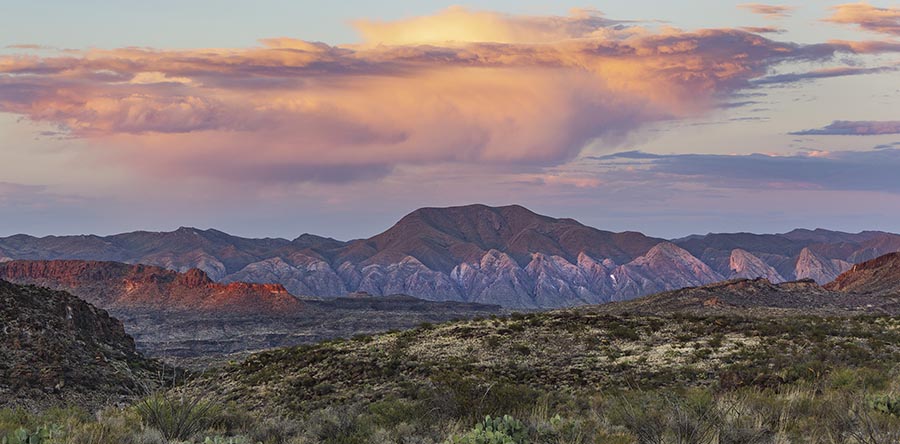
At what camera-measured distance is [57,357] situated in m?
37.9

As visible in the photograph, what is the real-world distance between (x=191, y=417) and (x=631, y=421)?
8448mm

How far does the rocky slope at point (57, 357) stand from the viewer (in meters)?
33.6

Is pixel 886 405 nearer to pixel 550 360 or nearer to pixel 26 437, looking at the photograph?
pixel 26 437

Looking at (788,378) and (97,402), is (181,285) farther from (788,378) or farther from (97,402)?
(788,378)

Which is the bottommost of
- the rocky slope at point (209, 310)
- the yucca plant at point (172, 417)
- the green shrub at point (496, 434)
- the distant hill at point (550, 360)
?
the rocky slope at point (209, 310)

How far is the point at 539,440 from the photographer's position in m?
12.3

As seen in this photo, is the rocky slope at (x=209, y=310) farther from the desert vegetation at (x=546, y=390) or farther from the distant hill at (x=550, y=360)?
the desert vegetation at (x=546, y=390)

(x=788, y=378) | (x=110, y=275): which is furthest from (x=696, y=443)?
(x=110, y=275)

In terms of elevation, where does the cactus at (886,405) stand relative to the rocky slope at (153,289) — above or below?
above

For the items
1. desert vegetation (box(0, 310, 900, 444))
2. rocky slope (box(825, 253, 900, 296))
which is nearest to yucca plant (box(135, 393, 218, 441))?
desert vegetation (box(0, 310, 900, 444))

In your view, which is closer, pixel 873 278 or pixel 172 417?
pixel 172 417

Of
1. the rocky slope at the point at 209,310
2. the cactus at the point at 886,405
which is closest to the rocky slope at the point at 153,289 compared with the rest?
the rocky slope at the point at 209,310

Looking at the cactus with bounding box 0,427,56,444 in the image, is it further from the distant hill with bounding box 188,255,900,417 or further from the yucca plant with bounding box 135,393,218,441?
the distant hill with bounding box 188,255,900,417

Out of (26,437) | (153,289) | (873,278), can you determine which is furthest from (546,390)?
(153,289)
